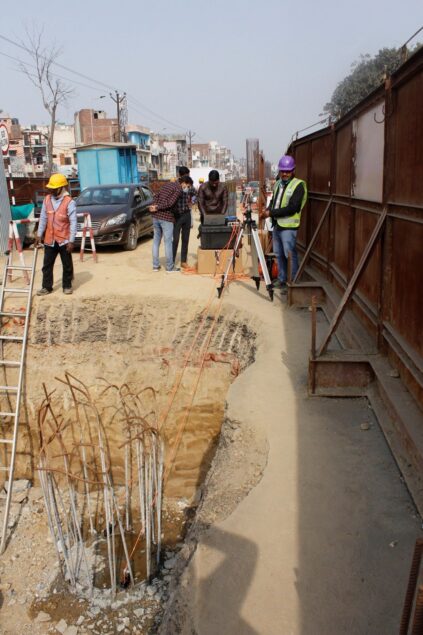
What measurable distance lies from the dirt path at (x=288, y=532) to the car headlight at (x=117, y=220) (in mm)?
7530

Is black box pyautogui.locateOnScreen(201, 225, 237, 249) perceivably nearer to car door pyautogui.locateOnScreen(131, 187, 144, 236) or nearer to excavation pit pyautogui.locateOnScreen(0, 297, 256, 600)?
excavation pit pyautogui.locateOnScreen(0, 297, 256, 600)

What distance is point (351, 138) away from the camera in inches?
247

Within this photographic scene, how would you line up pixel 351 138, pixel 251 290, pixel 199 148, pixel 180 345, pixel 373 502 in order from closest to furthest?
pixel 373 502, pixel 351 138, pixel 180 345, pixel 251 290, pixel 199 148

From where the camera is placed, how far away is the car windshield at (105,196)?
13.0m

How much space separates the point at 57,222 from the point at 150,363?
8.51 feet

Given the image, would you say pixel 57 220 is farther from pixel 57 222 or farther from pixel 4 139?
pixel 4 139

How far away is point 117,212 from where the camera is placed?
1235cm

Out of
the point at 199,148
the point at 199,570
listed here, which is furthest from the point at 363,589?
the point at 199,148

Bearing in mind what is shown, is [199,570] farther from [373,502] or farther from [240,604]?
[373,502]

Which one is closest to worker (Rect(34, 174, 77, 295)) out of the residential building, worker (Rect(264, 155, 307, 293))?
worker (Rect(264, 155, 307, 293))

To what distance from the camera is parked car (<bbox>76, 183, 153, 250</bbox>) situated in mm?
12109

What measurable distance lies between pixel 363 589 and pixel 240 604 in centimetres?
63

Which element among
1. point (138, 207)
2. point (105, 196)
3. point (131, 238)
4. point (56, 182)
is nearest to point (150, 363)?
point (56, 182)

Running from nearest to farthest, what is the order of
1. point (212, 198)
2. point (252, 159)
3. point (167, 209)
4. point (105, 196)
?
1. point (167, 209)
2. point (212, 198)
3. point (105, 196)
4. point (252, 159)
